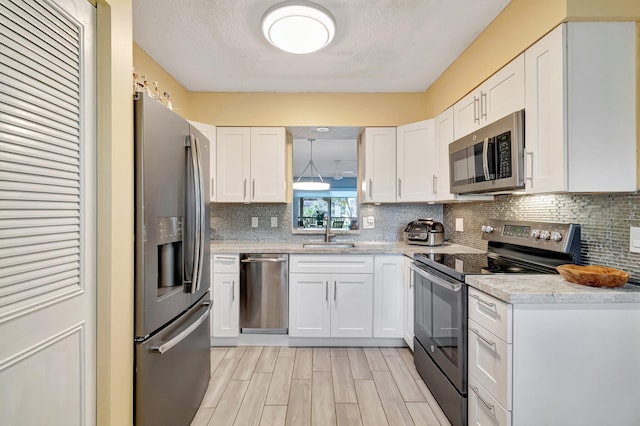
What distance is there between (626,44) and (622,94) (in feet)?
0.76

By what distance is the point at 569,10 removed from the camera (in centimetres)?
137

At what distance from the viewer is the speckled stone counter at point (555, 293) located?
49.8 inches

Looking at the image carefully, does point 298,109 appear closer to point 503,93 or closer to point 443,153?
point 443,153

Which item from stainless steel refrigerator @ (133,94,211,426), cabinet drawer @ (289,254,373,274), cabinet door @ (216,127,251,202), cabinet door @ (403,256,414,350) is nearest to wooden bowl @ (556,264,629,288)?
cabinet door @ (403,256,414,350)

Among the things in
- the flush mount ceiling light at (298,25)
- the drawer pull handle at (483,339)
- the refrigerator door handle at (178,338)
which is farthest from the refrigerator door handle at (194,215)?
the drawer pull handle at (483,339)

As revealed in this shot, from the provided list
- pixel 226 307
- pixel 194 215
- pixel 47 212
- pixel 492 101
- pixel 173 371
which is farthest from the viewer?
pixel 226 307

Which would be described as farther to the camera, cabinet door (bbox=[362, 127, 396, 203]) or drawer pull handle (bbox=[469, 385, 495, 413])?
cabinet door (bbox=[362, 127, 396, 203])

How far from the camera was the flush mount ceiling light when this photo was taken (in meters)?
1.76

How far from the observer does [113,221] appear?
1.18 m

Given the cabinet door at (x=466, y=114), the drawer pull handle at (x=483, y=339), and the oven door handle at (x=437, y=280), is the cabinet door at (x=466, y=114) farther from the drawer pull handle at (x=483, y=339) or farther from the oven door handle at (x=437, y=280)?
the drawer pull handle at (x=483, y=339)

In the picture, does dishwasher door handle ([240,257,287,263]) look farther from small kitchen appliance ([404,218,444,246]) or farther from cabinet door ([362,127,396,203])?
small kitchen appliance ([404,218,444,246])

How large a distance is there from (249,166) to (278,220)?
0.68m

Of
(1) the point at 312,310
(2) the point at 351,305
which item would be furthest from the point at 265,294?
(2) the point at 351,305

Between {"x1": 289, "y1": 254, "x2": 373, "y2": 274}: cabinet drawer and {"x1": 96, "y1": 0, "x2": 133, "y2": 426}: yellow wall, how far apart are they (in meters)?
1.65
